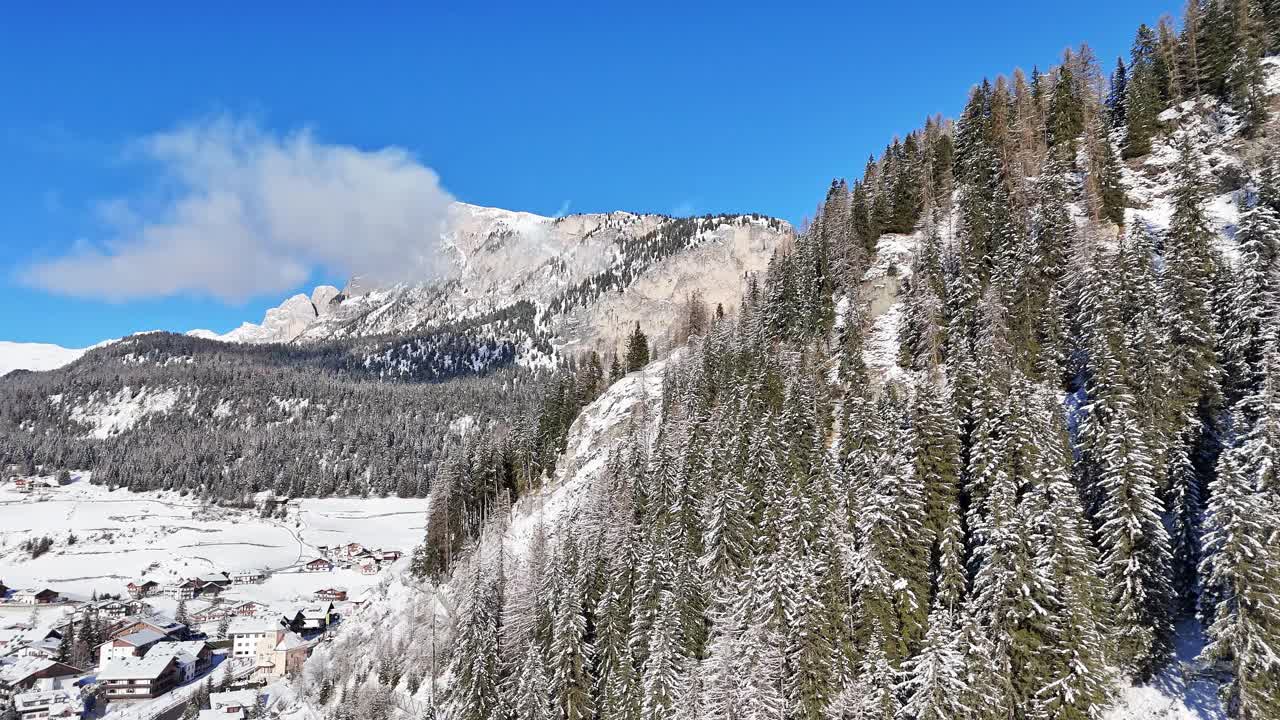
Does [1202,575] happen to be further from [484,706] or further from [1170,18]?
[1170,18]

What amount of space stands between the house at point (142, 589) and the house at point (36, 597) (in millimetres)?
12668

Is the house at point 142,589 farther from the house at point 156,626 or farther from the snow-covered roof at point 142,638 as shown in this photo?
the snow-covered roof at point 142,638

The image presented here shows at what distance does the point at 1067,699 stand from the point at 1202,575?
1090 centimetres

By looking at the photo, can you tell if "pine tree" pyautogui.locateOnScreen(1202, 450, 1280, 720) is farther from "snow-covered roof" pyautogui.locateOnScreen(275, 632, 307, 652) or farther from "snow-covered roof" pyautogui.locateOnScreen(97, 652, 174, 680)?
"snow-covered roof" pyautogui.locateOnScreen(97, 652, 174, 680)

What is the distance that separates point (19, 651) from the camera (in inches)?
4500

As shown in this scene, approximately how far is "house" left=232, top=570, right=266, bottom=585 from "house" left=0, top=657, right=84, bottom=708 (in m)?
50.9

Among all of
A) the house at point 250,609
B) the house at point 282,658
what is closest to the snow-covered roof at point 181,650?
the house at point 282,658

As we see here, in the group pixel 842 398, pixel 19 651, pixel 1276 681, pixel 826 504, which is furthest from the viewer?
pixel 19 651

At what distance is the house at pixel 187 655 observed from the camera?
112m

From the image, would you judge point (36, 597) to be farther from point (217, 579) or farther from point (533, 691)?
point (533, 691)

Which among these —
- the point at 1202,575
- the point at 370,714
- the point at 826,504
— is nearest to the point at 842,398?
the point at 826,504

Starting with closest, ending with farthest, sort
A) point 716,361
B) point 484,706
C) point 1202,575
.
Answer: point 1202,575 → point 484,706 → point 716,361

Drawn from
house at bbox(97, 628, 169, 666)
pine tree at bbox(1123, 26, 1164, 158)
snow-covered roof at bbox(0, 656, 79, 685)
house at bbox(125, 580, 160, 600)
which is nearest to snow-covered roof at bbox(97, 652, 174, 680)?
house at bbox(97, 628, 169, 666)

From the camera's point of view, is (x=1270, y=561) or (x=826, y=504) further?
(x=826, y=504)
